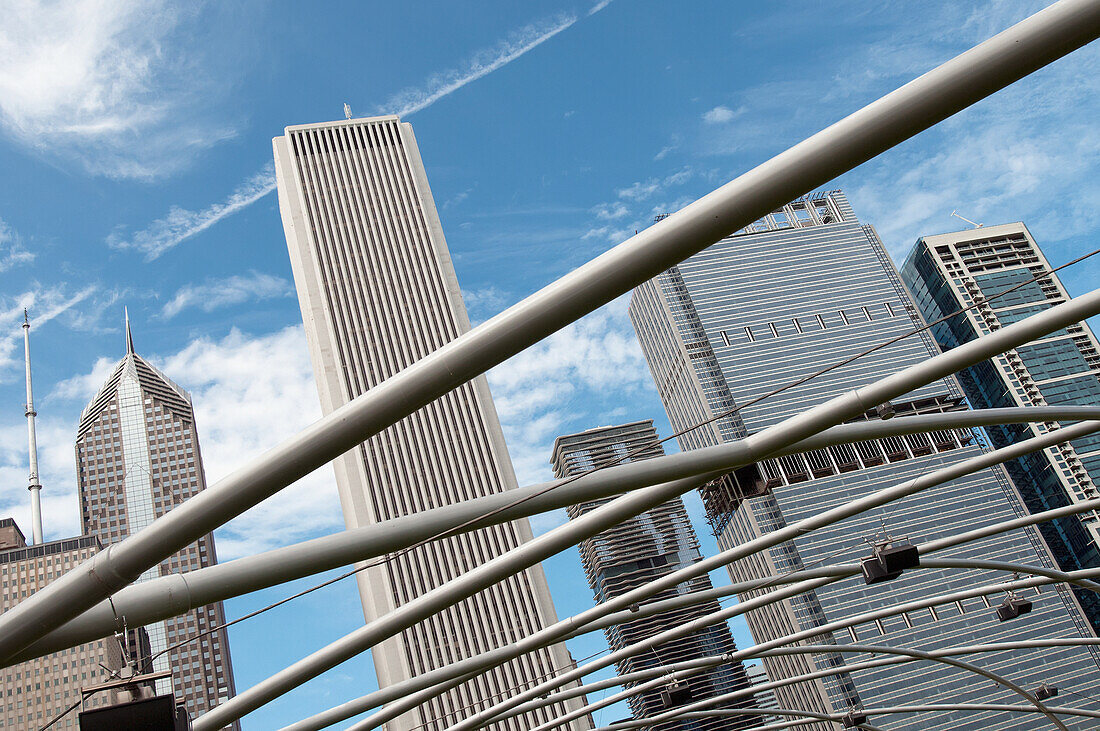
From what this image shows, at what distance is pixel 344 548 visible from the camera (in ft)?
31.9

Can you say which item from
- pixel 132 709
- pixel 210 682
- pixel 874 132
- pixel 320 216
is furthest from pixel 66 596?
pixel 210 682

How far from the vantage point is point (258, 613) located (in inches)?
426

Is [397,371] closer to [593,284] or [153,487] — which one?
[593,284]

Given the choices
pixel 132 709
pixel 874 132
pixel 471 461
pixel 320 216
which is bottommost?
pixel 132 709

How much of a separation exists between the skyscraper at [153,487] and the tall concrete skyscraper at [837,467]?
4007 inches

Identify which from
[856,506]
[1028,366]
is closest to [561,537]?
[856,506]

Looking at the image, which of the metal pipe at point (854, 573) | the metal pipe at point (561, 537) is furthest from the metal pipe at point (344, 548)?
the metal pipe at point (854, 573)

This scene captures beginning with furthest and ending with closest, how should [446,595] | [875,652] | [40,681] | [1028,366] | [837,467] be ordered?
[1028,366] → [837,467] → [40,681] → [875,652] → [446,595]

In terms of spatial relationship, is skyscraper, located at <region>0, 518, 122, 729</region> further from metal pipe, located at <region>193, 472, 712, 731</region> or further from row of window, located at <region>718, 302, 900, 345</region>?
row of window, located at <region>718, 302, 900, 345</region>

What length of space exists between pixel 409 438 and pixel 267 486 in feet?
229

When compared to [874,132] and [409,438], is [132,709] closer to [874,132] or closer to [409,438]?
[874,132]

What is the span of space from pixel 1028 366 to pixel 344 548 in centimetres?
19077

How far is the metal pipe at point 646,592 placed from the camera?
19.2 m

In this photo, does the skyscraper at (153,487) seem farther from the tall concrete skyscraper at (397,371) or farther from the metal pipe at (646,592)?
the metal pipe at (646,592)
